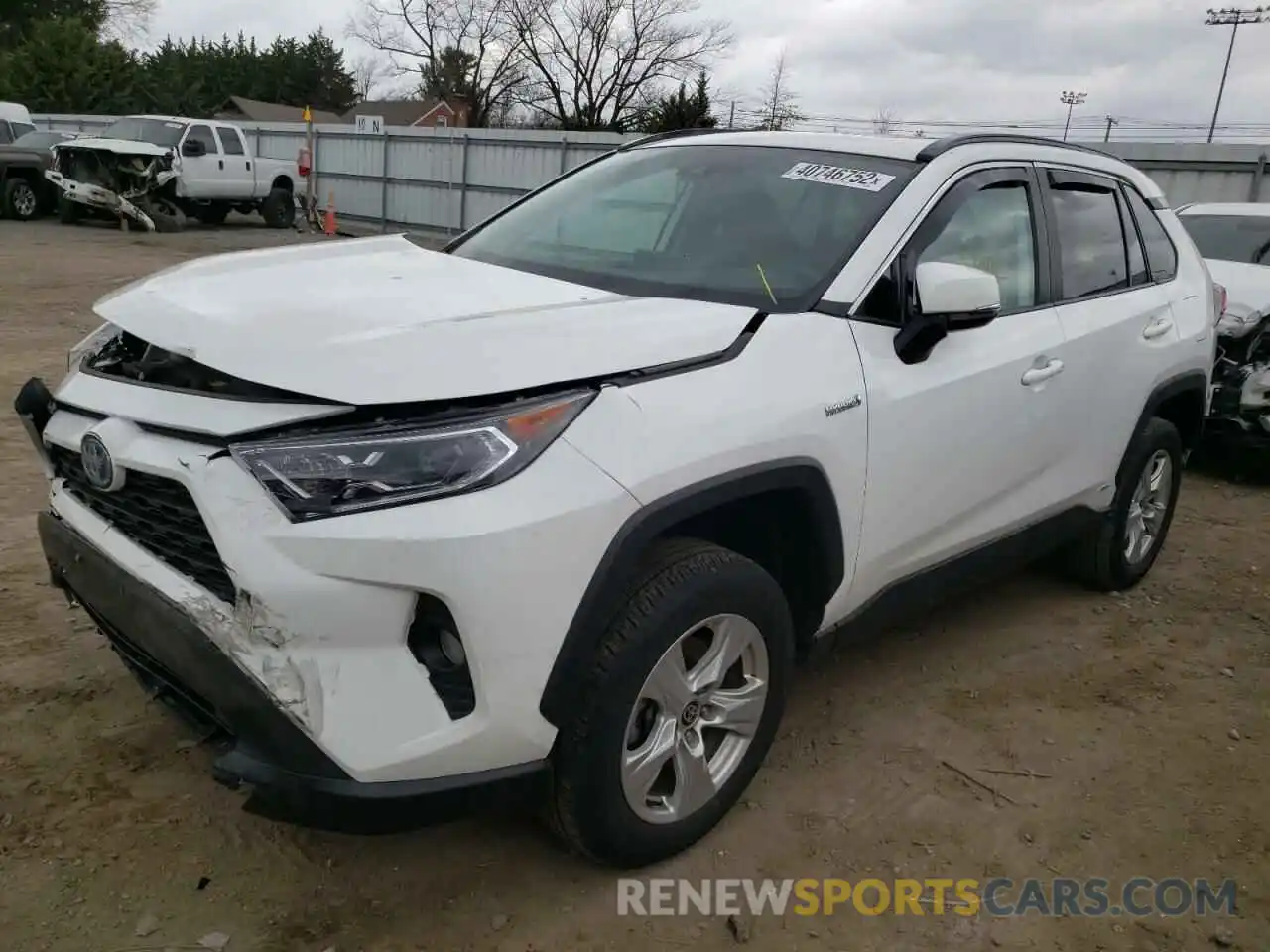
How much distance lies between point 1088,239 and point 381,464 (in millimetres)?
3080

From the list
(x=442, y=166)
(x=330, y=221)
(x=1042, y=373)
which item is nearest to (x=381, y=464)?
(x=1042, y=373)

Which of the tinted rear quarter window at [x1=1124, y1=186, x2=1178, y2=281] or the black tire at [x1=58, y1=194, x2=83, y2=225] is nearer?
the tinted rear quarter window at [x1=1124, y1=186, x2=1178, y2=281]

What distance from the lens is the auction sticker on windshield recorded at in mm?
3113

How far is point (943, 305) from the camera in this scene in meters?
2.72

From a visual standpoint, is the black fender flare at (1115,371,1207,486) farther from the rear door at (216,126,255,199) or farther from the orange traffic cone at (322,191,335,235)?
the rear door at (216,126,255,199)

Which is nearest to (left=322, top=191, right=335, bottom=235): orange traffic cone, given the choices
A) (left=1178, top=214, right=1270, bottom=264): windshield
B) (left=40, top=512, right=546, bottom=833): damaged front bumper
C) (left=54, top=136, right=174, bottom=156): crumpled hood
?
(left=54, top=136, right=174, bottom=156): crumpled hood

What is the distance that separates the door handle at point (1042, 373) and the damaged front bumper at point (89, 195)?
19287 mm

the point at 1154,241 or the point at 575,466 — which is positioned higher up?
the point at 1154,241

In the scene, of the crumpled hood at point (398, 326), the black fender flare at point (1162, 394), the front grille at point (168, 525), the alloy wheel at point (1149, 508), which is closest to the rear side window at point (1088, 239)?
the black fender flare at point (1162, 394)

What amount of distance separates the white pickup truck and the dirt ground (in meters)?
16.9

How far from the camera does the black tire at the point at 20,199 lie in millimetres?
19125

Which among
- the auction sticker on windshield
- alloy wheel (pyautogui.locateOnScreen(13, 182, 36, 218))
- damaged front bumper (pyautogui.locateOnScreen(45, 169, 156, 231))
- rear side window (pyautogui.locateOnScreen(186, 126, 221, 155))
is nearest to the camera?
the auction sticker on windshield

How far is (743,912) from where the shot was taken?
248cm

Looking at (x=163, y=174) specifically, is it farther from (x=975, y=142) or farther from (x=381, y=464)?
(x=381, y=464)
